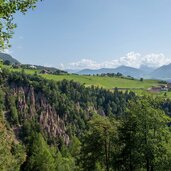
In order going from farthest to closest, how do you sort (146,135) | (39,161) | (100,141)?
1. (39,161)
2. (100,141)
3. (146,135)

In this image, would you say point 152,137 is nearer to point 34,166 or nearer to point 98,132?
point 98,132

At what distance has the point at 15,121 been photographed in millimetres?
182625

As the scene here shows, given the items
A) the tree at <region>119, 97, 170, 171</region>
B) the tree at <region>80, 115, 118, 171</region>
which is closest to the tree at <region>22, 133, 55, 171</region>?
the tree at <region>80, 115, 118, 171</region>

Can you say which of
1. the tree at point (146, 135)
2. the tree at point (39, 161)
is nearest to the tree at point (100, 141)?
the tree at point (146, 135)

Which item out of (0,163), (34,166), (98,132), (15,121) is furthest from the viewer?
(15,121)

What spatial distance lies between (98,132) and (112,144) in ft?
9.17

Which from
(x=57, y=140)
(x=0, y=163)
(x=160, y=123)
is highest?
(x=160, y=123)

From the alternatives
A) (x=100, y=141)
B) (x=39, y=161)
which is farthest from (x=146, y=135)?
(x=39, y=161)

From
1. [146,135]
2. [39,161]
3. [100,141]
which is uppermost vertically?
[146,135]

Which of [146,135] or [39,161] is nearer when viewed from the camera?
[146,135]

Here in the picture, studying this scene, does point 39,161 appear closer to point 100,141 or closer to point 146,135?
point 100,141

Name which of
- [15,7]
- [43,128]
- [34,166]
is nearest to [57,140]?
[43,128]

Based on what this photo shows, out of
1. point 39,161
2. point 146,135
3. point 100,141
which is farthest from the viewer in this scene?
point 39,161

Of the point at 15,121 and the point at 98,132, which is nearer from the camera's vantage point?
the point at 98,132
